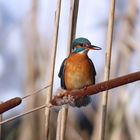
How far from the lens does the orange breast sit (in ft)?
5.70

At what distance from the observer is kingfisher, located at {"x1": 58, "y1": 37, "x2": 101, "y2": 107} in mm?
1726

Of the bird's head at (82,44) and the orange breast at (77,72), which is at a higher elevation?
the bird's head at (82,44)

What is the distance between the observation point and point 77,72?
1.81 meters

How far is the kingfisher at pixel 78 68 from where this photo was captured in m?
1.73

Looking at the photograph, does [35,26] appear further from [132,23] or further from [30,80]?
[132,23]

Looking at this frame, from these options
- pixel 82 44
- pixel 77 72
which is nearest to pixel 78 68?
pixel 77 72

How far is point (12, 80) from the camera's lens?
3111 millimetres

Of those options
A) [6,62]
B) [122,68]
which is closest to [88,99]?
[122,68]

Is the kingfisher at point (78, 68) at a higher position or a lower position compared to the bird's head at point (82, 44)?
lower

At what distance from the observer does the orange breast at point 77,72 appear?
5.70 ft

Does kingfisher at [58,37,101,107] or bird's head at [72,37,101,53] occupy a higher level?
bird's head at [72,37,101,53]

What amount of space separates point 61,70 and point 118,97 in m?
0.86

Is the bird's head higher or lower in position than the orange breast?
higher

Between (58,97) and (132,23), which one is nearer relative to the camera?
(58,97)
